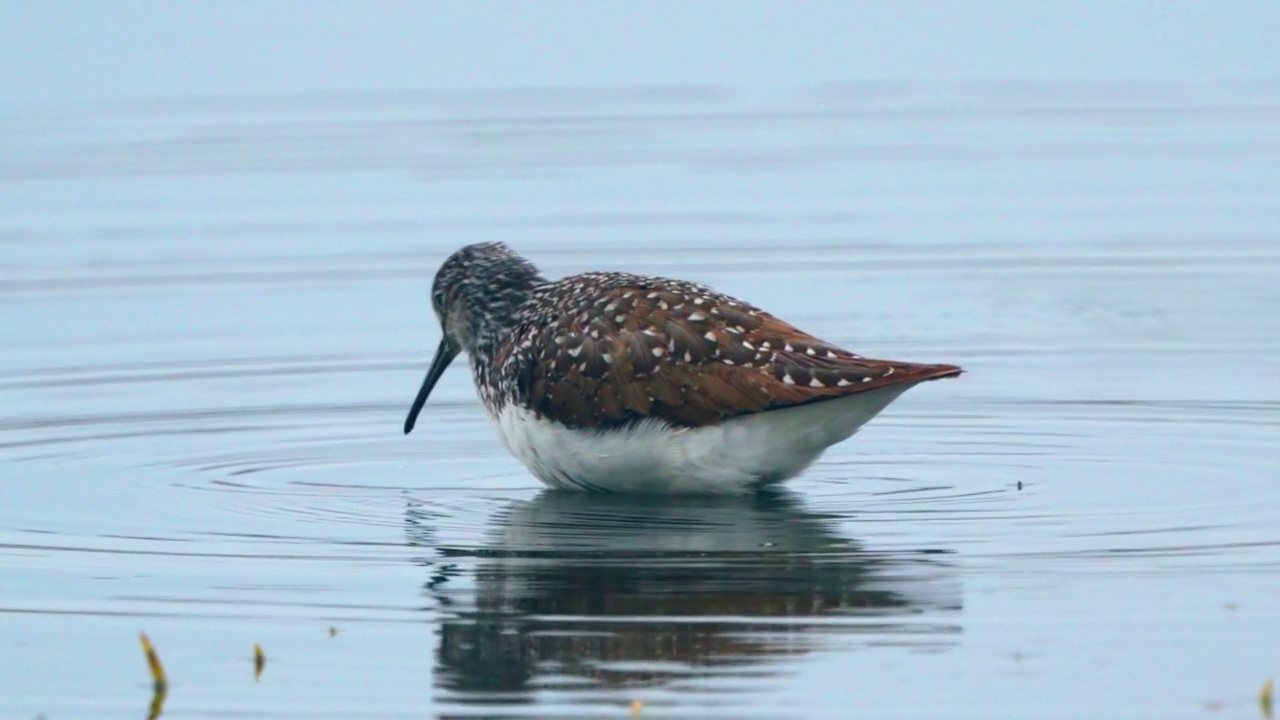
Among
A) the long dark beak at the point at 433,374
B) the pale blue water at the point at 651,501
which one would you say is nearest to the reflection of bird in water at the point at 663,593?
the pale blue water at the point at 651,501

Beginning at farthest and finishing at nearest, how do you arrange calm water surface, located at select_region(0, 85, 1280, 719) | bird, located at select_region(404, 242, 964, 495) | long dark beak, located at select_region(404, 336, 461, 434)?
long dark beak, located at select_region(404, 336, 461, 434), bird, located at select_region(404, 242, 964, 495), calm water surface, located at select_region(0, 85, 1280, 719)

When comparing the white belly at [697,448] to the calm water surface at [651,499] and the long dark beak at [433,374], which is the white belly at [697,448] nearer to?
the calm water surface at [651,499]

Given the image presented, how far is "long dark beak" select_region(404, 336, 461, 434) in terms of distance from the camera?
1364 cm

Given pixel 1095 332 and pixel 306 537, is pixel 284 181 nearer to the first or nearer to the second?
pixel 1095 332

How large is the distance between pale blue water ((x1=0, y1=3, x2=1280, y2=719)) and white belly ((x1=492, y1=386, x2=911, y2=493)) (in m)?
0.17

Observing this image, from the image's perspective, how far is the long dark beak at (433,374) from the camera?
537 inches

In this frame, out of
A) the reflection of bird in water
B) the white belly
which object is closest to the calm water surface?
the reflection of bird in water

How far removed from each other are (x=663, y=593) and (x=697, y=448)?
74.9 inches

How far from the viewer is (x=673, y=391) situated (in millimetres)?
11578

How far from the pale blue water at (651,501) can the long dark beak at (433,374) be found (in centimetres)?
17

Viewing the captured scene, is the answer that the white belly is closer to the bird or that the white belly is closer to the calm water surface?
the bird

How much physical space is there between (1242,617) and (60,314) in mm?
11546

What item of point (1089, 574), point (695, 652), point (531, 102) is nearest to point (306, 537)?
point (695, 652)

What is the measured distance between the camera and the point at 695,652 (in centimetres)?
881
